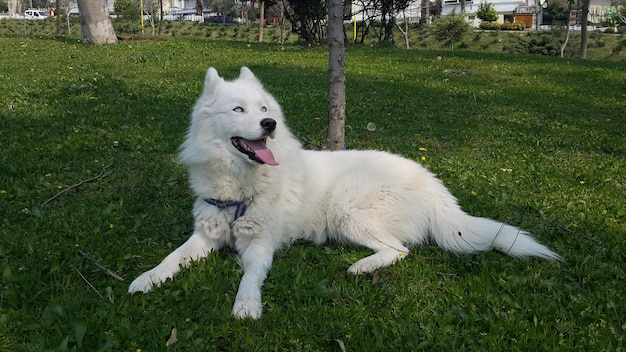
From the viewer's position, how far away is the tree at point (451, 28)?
109ft

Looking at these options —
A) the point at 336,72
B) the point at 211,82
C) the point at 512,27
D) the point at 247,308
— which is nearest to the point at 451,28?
the point at 512,27

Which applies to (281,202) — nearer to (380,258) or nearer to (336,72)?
(380,258)

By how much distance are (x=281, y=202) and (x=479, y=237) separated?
140cm

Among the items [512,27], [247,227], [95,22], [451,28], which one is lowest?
[247,227]

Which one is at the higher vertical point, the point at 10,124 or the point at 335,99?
the point at 335,99

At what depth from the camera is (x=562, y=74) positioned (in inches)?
521

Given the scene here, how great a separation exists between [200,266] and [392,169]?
5.22 feet

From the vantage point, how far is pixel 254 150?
11.0ft

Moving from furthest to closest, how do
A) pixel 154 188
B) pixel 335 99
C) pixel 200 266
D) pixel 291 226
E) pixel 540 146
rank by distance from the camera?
pixel 540 146
pixel 335 99
pixel 154 188
pixel 291 226
pixel 200 266

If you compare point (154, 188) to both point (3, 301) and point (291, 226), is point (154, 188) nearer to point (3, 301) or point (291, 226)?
point (291, 226)

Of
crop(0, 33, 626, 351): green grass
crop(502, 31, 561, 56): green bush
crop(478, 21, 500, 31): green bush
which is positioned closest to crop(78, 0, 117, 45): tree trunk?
crop(0, 33, 626, 351): green grass

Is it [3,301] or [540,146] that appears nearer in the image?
[3,301]

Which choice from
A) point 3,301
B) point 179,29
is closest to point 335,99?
point 3,301

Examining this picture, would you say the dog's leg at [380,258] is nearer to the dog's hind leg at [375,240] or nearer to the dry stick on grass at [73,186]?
the dog's hind leg at [375,240]
